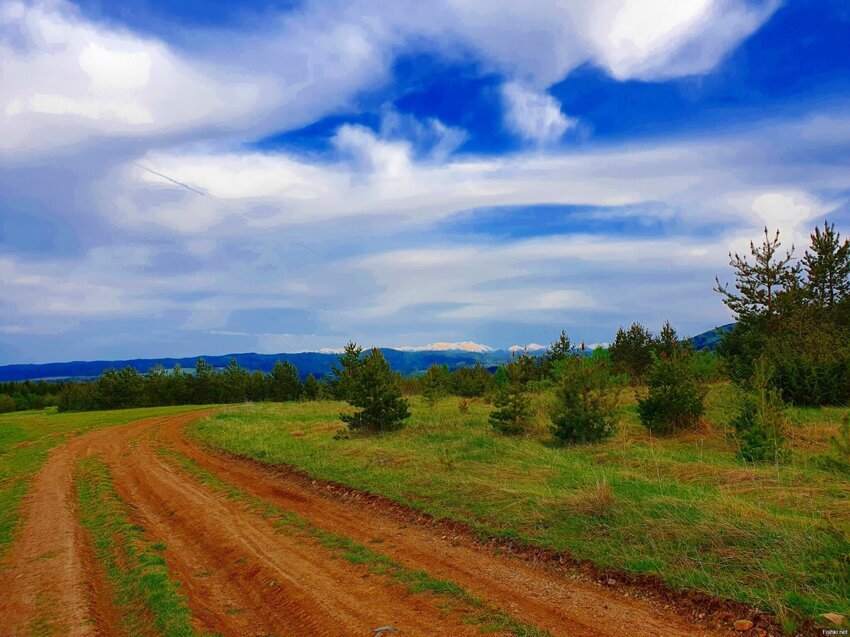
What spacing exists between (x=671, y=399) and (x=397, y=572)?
12064mm

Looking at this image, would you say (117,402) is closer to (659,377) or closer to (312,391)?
(312,391)

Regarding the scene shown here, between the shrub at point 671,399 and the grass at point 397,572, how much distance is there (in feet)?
38.0

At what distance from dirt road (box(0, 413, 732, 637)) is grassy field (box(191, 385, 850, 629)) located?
2.61ft

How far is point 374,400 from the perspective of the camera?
19.8 m

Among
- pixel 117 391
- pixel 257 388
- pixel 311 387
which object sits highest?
pixel 311 387

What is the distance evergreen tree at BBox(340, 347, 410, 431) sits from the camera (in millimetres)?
19859

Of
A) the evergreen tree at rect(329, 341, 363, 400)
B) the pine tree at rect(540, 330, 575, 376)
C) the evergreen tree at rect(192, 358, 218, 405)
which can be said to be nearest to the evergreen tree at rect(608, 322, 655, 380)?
the pine tree at rect(540, 330, 575, 376)

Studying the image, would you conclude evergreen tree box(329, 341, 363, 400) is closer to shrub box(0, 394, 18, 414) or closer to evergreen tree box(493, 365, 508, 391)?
evergreen tree box(493, 365, 508, 391)

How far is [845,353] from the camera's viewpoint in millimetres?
18281

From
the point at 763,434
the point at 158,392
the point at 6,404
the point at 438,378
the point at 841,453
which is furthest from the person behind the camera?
the point at 6,404

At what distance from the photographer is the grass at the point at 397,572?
5.42 metres

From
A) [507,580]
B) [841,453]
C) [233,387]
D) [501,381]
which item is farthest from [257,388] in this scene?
[841,453]

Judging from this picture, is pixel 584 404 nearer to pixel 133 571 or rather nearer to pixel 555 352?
pixel 133 571

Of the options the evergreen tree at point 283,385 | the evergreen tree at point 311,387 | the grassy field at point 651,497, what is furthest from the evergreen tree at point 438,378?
the evergreen tree at point 283,385
